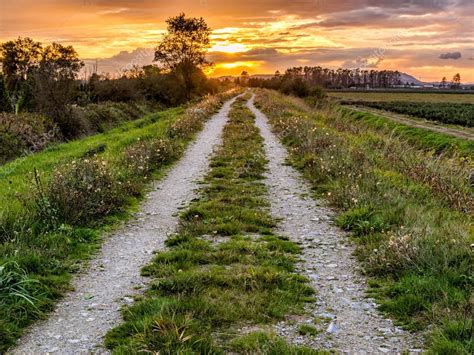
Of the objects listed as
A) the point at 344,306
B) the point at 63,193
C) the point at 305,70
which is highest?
the point at 305,70

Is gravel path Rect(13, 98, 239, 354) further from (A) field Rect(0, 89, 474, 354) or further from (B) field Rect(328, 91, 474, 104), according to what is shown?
(B) field Rect(328, 91, 474, 104)

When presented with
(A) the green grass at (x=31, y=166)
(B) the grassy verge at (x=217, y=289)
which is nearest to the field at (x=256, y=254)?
(B) the grassy verge at (x=217, y=289)

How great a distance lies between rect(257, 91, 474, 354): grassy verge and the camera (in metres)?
5.00

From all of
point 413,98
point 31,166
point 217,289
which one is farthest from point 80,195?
point 413,98

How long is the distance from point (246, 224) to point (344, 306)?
3345 millimetres

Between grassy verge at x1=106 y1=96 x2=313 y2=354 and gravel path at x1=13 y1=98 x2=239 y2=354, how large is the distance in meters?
0.24

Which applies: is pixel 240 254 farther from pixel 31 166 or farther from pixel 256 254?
pixel 31 166

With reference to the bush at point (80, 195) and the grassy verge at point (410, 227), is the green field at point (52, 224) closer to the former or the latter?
the bush at point (80, 195)

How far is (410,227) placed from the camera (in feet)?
24.1

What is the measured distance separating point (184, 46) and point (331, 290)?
55502 millimetres

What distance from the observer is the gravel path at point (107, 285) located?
4.62 meters

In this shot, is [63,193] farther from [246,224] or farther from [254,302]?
[254,302]

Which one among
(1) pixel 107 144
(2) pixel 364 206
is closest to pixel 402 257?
(2) pixel 364 206

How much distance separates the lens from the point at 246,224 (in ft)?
27.9
